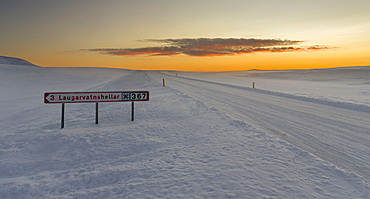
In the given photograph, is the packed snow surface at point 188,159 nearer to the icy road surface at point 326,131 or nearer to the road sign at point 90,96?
the icy road surface at point 326,131

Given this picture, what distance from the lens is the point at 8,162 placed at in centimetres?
468

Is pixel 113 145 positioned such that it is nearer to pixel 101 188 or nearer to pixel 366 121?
pixel 101 188

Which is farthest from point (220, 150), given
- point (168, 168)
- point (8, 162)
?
point (8, 162)

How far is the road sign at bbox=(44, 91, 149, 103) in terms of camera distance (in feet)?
23.0

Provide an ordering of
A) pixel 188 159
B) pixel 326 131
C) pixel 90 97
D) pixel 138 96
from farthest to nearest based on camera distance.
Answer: pixel 138 96 → pixel 90 97 → pixel 326 131 → pixel 188 159

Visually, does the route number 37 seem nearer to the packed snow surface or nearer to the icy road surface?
the packed snow surface

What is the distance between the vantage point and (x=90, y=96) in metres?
7.41

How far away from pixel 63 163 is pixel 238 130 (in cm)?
453

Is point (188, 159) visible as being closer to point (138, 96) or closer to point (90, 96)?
point (138, 96)

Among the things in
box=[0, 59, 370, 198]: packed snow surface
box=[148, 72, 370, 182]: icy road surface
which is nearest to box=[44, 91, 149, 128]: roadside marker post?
box=[0, 59, 370, 198]: packed snow surface

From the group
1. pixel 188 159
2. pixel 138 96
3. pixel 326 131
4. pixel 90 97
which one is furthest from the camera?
pixel 138 96

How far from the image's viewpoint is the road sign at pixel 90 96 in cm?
701

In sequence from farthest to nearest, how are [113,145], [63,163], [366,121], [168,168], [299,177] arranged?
[366,121]
[113,145]
[63,163]
[168,168]
[299,177]

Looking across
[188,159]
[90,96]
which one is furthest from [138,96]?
[188,159]
